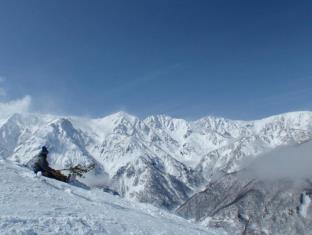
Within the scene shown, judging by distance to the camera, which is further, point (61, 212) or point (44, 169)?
point (44, 169)

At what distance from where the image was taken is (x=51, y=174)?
55.7 m

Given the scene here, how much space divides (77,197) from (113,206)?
299 centimetres

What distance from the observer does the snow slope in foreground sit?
2436 cm

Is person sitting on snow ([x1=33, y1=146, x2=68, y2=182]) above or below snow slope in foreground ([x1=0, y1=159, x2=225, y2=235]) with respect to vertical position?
above

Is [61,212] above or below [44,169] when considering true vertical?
below

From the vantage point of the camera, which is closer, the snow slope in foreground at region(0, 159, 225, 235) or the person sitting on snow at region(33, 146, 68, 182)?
the snow slope in foreground at region(0, 159, 225, 235)

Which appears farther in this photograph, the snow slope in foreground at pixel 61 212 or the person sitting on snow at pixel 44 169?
the person sitting on snow at pixel 44 169

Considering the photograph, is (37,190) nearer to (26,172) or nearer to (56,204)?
(56,204)

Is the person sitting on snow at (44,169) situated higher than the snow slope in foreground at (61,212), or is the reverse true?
the person sitting on snow at (44,169)

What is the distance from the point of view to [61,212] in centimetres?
2781

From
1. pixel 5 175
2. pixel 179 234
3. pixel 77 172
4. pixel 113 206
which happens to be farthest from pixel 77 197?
pixel 77 172

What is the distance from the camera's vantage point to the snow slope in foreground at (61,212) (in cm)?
2436

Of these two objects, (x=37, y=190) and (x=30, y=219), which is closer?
(x=30, y=219)

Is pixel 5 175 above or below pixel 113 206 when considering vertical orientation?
above
